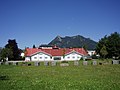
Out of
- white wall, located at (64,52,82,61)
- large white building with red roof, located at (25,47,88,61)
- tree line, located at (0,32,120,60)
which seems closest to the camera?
tree line, located at (0,32,120,60)

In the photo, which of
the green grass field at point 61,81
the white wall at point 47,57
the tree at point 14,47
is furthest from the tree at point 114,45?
the green grass field at point 61,81

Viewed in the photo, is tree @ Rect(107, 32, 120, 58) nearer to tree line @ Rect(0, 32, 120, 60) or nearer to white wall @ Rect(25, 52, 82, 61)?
tree line @ Rect(0, 32, 120, 60)

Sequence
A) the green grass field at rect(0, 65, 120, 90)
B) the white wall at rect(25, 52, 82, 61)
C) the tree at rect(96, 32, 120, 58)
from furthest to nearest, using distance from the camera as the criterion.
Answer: the white wall at rect(25, 52, 82, 61)
the tree at rect(96, 32, 120, 58)
the green grass field at rect(0, 65, 120, 90)

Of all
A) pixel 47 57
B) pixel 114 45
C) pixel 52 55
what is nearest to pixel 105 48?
pixel 114 45

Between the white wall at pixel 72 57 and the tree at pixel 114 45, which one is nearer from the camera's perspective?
the tree at pixel 114 45

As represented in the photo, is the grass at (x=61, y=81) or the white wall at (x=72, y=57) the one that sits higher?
the white wall at (x=72, y=57)

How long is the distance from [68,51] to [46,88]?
9355 cm

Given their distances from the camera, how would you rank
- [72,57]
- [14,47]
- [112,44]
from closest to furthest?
1. [112,44]
2. [14,47]
3. [72,57]

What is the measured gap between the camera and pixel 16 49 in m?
108

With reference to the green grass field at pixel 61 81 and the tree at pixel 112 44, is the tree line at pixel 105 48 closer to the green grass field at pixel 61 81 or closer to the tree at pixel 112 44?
the tree at pixel 112 44

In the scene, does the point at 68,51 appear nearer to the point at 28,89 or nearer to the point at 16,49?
the point at 16,49

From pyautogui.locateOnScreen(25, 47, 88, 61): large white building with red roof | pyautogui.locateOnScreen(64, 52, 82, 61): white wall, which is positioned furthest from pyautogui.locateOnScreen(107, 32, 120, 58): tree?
pyautogui.locateOnScreen(64, 52, 82, 61): white wall

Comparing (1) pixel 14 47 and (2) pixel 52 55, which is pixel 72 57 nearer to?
(2) pixel 52 55

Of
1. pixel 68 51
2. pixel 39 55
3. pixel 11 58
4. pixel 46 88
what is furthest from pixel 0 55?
pixel 46 88
